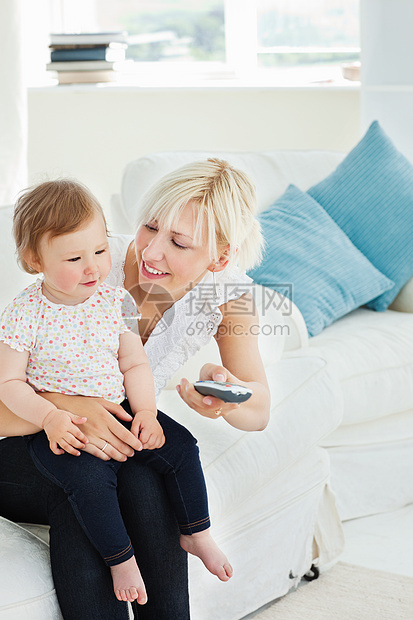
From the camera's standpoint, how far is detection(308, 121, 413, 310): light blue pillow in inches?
97.2

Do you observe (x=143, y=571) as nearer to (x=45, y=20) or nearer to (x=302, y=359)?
(x=302, y=359)

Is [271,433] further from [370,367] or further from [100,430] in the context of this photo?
[370,367]

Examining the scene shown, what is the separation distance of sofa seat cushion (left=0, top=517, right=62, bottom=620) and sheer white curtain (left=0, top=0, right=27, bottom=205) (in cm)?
139

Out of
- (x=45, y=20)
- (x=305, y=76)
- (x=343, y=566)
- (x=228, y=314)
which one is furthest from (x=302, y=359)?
(x=45, y=20)

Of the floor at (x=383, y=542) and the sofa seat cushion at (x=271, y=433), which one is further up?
the sofa seat cushion at (x=271, y=433)

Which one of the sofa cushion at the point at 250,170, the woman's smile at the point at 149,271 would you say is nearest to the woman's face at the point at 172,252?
the woman's smile at the point at 149,271

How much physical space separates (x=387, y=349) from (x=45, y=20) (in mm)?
2605

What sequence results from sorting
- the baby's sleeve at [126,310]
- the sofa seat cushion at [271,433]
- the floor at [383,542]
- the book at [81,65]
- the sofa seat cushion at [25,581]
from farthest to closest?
the book at [81,65], the floor at [383,542], the sofa seat cushion at [271,433], the baby's sleeve at [126,310], the sofa seat cushion at [25,581]

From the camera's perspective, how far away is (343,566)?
1.88m

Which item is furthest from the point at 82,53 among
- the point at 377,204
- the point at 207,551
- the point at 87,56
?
the point at 207,551

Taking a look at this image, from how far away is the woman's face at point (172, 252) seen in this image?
4.66 feet

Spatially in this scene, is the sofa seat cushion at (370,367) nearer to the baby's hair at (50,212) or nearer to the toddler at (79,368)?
the toddler at (79,368)

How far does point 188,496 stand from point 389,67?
233 centimetres

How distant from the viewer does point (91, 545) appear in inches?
47.8
